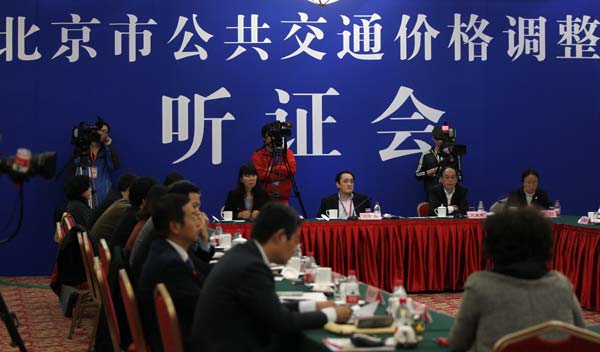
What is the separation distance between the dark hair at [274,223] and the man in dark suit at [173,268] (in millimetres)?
404

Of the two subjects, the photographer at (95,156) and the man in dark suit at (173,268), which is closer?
the man in dark suit at (173,268)

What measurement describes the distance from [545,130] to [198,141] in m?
3.58

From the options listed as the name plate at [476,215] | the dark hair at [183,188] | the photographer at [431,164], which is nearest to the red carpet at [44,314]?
the name plate at [476,215]

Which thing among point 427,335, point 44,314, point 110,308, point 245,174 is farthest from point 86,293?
point 427,335

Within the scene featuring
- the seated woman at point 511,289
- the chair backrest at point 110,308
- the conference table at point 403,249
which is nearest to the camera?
the seated woman at point 511,289

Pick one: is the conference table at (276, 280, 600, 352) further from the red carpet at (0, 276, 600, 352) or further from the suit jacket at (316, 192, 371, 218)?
the suit jacket at (316, 192, 371, 218)

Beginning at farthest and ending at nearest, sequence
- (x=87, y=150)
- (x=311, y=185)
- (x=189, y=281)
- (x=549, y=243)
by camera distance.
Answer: (x=311, y=185)
(x=87, y=150)
(x=189, y=281)
(x=549, y=243)

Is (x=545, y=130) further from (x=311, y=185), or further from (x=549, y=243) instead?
(x=549, y=243)

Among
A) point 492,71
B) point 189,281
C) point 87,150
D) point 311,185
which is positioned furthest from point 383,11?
point 189,281

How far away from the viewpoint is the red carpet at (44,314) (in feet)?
17.7

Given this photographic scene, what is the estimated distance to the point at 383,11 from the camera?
30.0ft

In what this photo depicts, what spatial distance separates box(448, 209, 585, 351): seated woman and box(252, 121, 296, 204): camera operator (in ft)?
17.5

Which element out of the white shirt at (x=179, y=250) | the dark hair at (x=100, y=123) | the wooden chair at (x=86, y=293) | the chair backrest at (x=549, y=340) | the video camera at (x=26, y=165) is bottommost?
the wooden chair at (x=86, y=293)

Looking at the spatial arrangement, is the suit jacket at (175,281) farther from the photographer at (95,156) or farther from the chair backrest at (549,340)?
the photographer at (95,156)
